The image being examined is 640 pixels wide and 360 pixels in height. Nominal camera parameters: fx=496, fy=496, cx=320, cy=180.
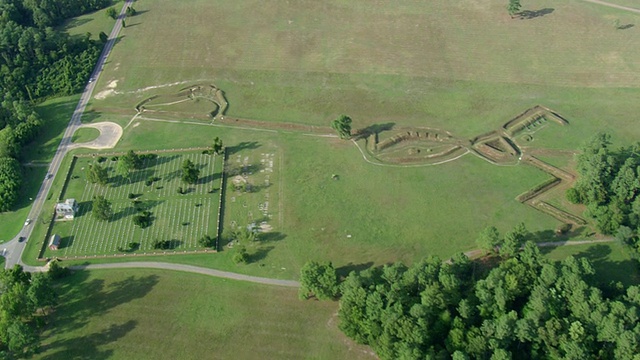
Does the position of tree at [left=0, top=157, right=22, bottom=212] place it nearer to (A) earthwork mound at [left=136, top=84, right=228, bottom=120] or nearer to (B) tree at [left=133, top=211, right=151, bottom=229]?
(B) tree at [left=133, top=211, right=151, bottom=229]

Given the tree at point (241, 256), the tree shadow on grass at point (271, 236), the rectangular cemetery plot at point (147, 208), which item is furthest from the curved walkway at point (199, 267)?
the tree shadow on grass at point (271, 236)

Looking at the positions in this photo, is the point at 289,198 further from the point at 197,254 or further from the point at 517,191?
the point at 517,191

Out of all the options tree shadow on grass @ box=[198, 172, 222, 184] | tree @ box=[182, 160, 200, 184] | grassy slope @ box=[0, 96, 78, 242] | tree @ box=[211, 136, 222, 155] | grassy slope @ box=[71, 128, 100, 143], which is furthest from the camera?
grassy slope @ box=[71, 128, 100, 143]

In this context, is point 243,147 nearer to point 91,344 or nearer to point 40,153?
point 40,153

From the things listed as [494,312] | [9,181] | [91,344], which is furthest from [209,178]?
[494,312]

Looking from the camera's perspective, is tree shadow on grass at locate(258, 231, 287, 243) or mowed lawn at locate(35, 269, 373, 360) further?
tree shadow on grass at locate(258, 231, 287, 243)

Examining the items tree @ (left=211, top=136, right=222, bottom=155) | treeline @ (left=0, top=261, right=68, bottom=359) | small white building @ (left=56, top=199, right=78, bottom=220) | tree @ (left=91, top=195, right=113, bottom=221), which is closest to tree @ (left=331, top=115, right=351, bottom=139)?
tree @ (left=211, top=136, right=222, bottom=155)

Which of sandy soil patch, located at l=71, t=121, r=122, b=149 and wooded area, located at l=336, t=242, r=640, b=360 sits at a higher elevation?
sandy soil patch, located at l=71, t=121, r=122, b=149

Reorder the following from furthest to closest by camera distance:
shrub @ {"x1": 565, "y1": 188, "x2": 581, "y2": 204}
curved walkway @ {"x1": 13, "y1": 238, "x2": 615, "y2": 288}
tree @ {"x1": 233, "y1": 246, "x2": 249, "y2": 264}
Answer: shrub @ {"x1": 565, "y1": 188, "x2": 581, "y2": 204}
tree @ {"x1": 233, "y1": 246, "x2": 249, "y2": 264}
curved walkway @ {"x1": 13, "y1": 238, "x2": 615, "y2": 288}
